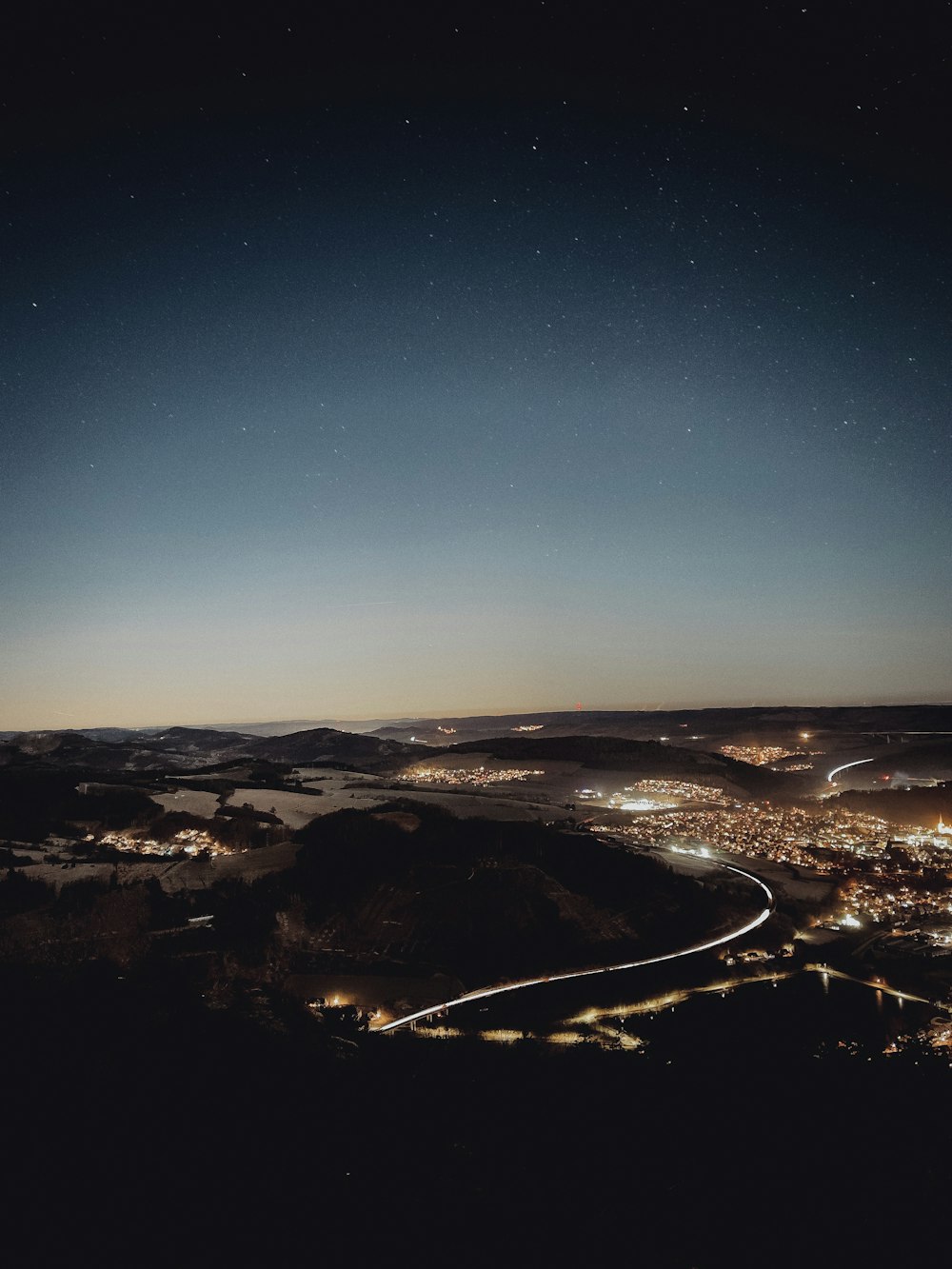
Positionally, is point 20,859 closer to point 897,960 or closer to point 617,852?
point 617,852

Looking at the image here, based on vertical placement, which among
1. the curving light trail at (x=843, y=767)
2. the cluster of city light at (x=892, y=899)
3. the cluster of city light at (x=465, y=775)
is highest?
the cluster of city light at (x=892, y=899)

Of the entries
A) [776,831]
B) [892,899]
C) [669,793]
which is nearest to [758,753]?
[669,793]

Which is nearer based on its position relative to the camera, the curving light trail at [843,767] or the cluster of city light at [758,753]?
the curving light trail at [843,767]

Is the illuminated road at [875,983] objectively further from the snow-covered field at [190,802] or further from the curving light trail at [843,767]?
the curving light trail at [843,767]

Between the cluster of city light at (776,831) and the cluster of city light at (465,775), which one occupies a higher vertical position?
the cluster of city light at (465,775)

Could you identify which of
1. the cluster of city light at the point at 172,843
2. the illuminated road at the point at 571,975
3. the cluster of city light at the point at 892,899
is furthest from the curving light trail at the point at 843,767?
the cluster of city light at the point at 172,843

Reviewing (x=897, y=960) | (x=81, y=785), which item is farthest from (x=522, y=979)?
(x=81, y=785)

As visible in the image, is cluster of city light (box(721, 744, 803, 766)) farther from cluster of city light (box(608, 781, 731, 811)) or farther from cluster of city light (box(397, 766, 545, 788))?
cluster of city light (box(397, 766, 545, 788))
